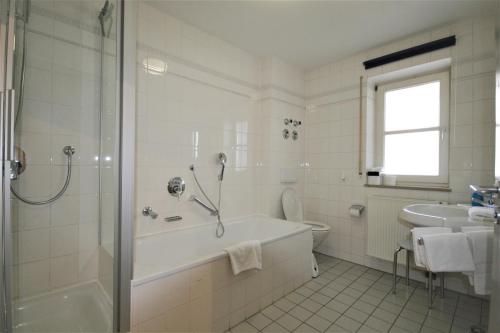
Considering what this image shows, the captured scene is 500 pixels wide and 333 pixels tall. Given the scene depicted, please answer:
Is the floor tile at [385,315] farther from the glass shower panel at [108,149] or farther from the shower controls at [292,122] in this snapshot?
the shower controls at [292,122]

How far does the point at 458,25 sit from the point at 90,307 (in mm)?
3669

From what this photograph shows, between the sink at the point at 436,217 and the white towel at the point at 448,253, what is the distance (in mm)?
260

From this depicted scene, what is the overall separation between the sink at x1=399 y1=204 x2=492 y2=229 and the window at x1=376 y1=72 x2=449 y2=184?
51cm

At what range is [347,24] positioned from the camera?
88.7 inches

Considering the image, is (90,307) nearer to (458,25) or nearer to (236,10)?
(236,10)

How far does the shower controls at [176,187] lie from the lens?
217cm

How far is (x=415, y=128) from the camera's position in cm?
262

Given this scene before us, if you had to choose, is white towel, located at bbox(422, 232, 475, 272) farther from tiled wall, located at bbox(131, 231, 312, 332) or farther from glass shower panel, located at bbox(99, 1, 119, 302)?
glass shower panel, located at bbox(99, 1, 119, 302)

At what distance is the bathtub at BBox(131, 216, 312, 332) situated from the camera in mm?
1354

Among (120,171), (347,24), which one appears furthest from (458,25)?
(120,171)

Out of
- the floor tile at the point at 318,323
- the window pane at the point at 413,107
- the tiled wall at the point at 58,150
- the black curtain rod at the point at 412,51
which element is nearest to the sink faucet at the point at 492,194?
the floor tile at the point at 318,323

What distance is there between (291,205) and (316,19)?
6.61ft

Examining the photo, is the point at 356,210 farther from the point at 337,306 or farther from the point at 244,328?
the point at 244,328

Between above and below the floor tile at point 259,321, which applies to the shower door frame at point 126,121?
above
